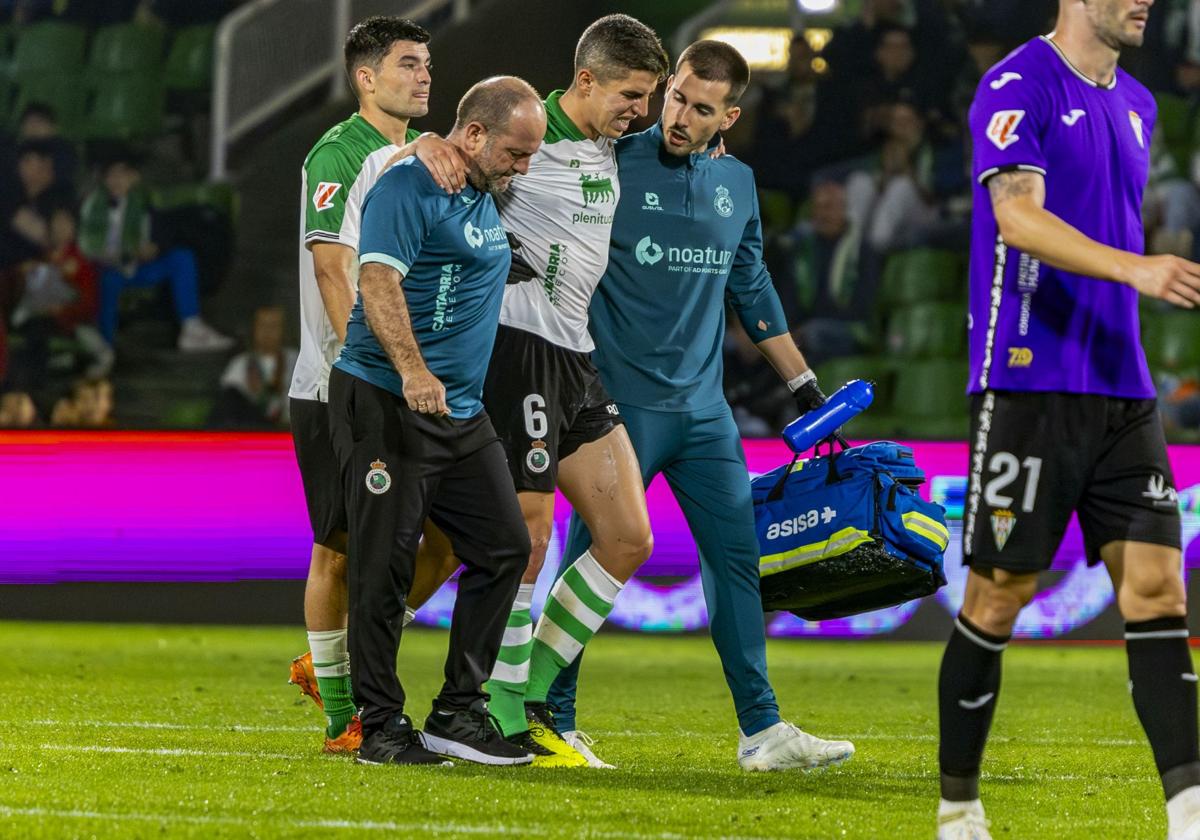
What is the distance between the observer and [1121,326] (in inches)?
152

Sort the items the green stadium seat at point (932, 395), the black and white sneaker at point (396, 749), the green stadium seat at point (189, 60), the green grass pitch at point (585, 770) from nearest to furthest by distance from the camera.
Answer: the green grass pitch at point (585, 770) → the black and white sneaker at point (396, 749) → the green stadium seat at point (932, 395) → the green stadium seat at point (189, 60)

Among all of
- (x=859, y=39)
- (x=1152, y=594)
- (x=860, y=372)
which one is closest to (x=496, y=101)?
(x=1152, y=594)

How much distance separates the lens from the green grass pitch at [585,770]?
4.12m

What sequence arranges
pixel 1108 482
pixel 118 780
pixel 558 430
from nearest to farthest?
1. pixel 1108 482
2. pixel 118 780
3. pixel 558 430

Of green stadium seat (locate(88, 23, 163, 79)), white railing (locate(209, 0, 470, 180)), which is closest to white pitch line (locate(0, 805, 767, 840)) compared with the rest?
white railing (locate(209, 0, 470, 180))

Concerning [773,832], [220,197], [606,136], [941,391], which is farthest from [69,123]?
[773,832]

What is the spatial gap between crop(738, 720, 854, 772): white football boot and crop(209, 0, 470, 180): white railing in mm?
8044

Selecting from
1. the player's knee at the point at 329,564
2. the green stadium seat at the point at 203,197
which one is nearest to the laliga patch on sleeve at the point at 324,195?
the player's knee at the point at 329,564

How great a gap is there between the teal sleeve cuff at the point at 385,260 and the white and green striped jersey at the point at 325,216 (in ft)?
2.45

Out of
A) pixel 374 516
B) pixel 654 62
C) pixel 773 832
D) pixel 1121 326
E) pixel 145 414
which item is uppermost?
pixel 654 62

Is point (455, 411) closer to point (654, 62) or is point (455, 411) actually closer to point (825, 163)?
point (654, 62)

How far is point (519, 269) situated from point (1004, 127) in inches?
73.1

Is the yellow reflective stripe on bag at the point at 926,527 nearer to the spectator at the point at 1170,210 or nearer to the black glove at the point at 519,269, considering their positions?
the black glove at the point at 519,269

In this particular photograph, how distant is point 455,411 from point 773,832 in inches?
59.8
